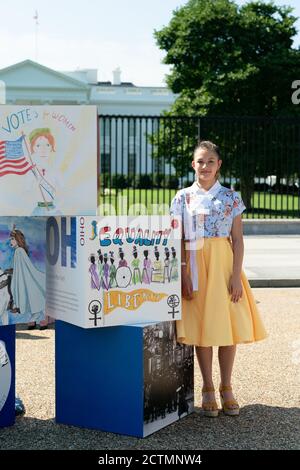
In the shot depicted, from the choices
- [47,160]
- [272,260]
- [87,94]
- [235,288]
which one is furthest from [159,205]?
[87,94]

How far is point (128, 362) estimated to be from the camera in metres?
4.09

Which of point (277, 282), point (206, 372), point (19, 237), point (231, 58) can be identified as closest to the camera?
point (19, 237)

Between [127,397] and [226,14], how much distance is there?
28720 mm

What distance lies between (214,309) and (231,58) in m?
27.0

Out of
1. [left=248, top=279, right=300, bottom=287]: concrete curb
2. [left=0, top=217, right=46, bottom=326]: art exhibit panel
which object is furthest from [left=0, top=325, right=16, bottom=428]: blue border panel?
[left=248, top=279, right=300, bottom=287]: concrete curb

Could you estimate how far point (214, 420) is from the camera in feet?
14.5

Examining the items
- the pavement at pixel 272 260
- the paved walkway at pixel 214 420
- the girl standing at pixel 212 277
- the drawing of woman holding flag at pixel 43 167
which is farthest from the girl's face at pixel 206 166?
the pavement at pixel 272 260

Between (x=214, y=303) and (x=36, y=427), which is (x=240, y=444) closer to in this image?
(x=214, y=303)

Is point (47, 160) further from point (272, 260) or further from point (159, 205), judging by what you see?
point (159, 205)

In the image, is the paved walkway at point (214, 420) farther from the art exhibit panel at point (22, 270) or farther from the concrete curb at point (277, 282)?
the concrete curb at point (277, 282)

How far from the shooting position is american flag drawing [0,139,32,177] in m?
3.99

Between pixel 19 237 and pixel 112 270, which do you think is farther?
pixel 19 237

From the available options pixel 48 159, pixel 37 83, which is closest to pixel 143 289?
pixel 48 159

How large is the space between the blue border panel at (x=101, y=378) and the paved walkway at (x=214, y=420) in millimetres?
84
